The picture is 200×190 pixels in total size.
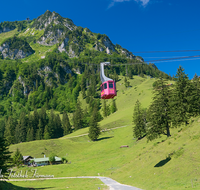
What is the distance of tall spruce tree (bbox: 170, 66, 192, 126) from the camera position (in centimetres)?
4359

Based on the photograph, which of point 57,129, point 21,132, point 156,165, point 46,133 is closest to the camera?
point 156,165

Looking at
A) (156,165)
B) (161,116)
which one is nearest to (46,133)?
(161,116)

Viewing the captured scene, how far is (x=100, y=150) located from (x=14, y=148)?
1658 inches

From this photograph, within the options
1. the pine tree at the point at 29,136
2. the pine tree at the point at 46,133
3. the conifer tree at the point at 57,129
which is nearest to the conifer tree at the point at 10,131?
the pine tree at the point at 29,136

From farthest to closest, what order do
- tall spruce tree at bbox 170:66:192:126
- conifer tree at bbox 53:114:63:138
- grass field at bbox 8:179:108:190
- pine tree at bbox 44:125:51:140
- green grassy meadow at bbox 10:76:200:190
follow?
conifer tree at bbox 53:114:63:138 < pine tree at bbox 44:125:51:140 < tall spruce tree at bbox 170:66:192:126 < grass field at bbox 8:179:108:190 < green grassy meadow at bbox 10:76:200:190

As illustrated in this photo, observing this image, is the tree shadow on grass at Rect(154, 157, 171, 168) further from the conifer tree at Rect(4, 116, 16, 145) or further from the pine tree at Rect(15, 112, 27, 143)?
the pine tree at Rect(15, 112, 27, 143)

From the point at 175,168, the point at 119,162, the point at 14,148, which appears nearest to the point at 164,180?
the point at 175,168

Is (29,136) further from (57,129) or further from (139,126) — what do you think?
(139,126)

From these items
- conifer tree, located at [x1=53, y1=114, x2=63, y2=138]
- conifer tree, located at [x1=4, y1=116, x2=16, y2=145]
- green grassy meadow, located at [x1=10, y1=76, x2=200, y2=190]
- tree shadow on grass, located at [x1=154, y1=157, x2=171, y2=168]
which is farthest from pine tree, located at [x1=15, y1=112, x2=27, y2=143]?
tree shadow on grass, located at [x1=154, y1=157, x2=171, y2=168]

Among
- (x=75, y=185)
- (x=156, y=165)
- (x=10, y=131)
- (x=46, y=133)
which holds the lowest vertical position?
(x=46, y=133)

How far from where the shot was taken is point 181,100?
4600 centimetres

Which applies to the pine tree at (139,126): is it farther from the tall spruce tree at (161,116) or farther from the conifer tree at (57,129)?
the conifer tree at (57,129)

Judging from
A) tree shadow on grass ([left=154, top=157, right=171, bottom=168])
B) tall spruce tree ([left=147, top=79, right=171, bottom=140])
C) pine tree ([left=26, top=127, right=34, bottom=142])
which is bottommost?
pine tree ([left=26, top=127, right=34, bottom=142])

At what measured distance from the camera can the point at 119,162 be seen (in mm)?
52250
